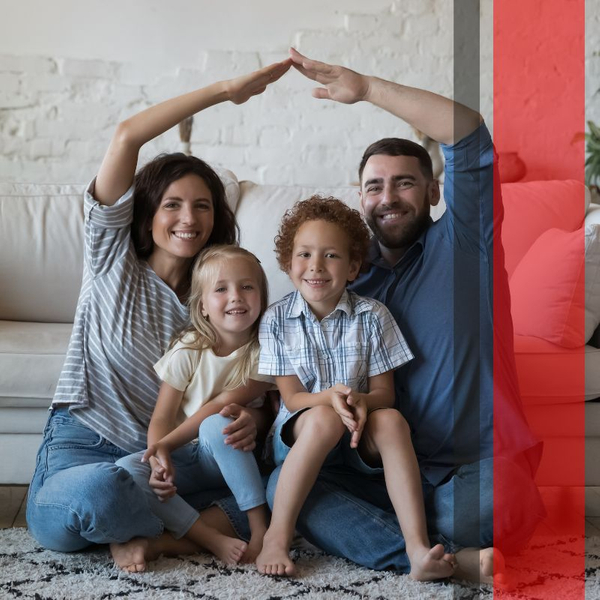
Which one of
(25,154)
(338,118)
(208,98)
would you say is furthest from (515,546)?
(25,154)

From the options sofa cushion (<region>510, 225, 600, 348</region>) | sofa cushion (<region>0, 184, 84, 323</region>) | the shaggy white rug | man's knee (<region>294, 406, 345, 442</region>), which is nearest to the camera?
the shaggy white rug

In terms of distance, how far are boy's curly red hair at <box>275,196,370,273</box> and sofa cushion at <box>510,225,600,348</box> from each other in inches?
23.9

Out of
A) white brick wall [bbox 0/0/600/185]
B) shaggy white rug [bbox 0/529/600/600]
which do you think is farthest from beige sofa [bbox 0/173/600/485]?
white brick wall [bbox 0/0/600/185]

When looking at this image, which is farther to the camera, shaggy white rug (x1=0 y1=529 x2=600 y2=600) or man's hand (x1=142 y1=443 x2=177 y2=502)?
man's hand (x1=142 y1=443 x2=177 y2=502)

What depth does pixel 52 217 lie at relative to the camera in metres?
2.48

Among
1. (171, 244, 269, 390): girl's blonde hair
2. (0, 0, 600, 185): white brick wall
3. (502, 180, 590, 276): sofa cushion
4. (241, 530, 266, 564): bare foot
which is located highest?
(0, 0, 600, 185): white brick wall

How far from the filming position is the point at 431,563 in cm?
136

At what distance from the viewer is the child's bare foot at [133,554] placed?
4.69 feet

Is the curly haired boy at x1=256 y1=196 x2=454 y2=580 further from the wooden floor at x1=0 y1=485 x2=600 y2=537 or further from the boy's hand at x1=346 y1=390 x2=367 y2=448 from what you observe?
the wooden floor at x1=0 y1=485 x2=600 y2=537

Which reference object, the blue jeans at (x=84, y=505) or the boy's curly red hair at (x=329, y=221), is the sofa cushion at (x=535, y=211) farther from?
the blue jeans at (x=84, y=505)

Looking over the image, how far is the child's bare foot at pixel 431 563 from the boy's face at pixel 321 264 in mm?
484

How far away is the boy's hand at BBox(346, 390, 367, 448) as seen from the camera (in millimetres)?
1416
